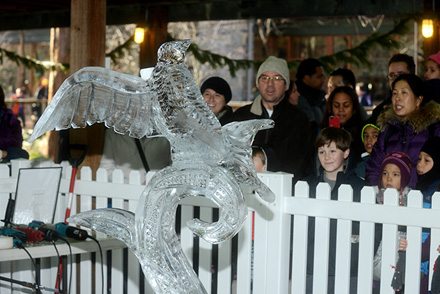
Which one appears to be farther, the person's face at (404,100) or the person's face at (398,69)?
the person's face at (398,69)

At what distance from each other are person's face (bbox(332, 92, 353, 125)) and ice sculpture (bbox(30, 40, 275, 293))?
11.0ft

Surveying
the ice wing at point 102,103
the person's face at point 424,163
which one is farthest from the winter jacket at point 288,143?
the ice wing at point 102,103

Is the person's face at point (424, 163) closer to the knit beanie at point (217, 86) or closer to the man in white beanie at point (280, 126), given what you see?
the man in white beanie at point (280, 126)

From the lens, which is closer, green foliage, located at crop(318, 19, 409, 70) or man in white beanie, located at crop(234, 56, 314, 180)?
man in white beanie, located at crop(234, 56, 314, 180)

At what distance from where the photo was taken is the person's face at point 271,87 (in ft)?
20.1

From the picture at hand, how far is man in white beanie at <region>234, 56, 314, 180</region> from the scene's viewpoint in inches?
233

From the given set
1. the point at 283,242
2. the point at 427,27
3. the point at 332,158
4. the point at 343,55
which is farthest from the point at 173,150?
the point at 343,55

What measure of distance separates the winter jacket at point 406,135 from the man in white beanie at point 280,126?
59 centimetres

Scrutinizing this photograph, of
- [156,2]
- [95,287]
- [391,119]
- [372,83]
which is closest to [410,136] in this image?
[391,119]

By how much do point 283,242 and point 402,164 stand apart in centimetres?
75

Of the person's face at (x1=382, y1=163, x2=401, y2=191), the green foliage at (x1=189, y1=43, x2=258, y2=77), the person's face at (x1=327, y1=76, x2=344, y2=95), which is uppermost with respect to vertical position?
the green foliage at (x1=189, y1=43, x2=258, y2=77)

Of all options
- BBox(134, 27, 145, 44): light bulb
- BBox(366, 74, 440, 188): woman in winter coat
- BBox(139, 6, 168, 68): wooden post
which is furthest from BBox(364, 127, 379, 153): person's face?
BBox(134, 27, 145, 44): light bulb

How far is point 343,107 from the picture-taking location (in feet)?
Answer: 21.8

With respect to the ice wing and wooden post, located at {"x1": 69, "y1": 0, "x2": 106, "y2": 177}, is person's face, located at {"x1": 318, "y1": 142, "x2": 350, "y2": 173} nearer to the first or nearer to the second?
wooden post, located at {"x1": 69, "y1": 0, "x2": 106, "y2": 177}
